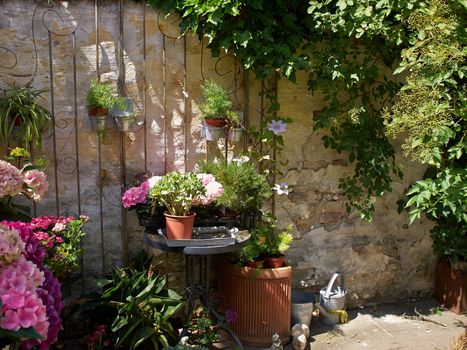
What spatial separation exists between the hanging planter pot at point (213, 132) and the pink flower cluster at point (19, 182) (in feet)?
3.62

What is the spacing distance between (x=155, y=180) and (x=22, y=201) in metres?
0.86

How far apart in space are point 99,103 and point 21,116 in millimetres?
441

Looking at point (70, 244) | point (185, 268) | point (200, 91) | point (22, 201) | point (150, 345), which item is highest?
point (200, 91)

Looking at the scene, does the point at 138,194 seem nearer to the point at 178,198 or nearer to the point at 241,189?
the point at 178,198

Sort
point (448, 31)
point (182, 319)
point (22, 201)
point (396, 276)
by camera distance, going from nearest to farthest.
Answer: point (448, 31)
point (22, 201)
point (182, 319)
point (396, 276)

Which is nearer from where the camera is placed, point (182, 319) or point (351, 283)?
point (182, 319)

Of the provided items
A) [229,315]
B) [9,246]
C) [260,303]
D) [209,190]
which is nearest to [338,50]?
[209,190]

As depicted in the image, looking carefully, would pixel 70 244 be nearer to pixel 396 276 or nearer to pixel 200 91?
pixel 200 91

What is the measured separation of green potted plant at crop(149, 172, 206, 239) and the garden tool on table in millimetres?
1375

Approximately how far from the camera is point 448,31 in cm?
305

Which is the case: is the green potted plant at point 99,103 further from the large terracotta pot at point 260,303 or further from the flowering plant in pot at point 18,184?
the large terracotta pot at point 260,303

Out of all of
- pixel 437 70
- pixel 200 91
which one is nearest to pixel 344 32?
pixel 437 70

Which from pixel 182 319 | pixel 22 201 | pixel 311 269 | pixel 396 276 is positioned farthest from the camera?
pixel 396 276

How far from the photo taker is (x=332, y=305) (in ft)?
13.0
